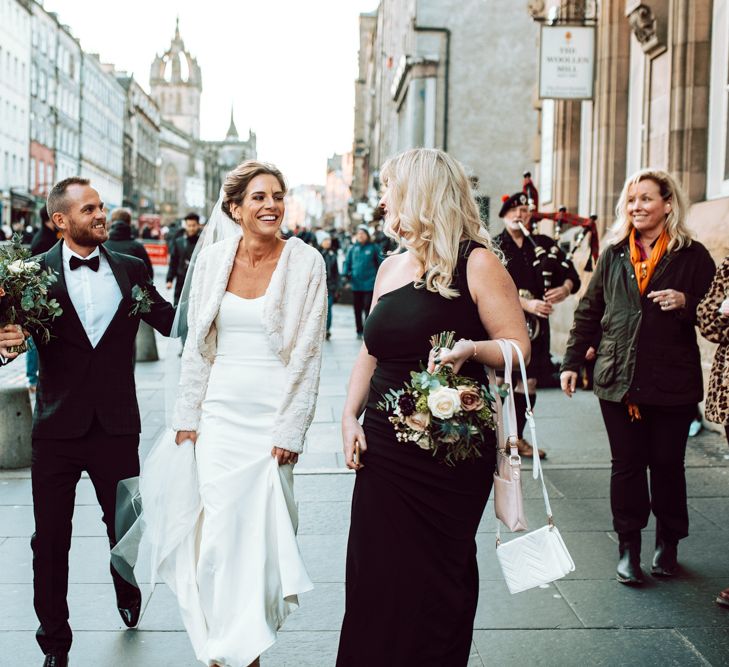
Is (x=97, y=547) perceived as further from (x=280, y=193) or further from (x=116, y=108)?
(x=116, y=108)

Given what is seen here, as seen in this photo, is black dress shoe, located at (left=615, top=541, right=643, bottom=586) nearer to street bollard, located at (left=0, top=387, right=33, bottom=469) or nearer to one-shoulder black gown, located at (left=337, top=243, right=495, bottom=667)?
one-shoulder black gown, located at (left=337, top=243, right=495, bottom=667)

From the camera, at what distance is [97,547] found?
5.94 meters

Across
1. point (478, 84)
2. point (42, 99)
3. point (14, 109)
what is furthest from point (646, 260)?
point (42, 99)

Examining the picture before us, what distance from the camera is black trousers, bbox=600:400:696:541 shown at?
5.38 metres

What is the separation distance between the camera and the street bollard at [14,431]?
8.02 meters

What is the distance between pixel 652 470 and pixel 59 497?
117 inches

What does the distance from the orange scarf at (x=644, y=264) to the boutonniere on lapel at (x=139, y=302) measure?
248 cm

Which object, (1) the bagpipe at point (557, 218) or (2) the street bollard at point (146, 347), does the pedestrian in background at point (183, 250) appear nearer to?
(2) the street bollard at point (146, 347)

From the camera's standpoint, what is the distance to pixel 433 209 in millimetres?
3533

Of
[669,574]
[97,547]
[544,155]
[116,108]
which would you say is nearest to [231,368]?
[97,547]

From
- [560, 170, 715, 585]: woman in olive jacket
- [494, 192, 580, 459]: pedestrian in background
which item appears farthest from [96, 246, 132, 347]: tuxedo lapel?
[494, 192, 580, 459]: pedestrian in background

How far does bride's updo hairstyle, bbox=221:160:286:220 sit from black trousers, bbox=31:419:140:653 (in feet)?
3.69

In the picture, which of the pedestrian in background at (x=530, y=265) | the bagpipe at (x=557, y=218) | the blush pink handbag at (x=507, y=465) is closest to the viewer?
the blush pink handbag at (x=507, y=465)

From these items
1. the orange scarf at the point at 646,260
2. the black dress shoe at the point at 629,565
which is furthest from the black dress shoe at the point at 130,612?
the orange scarf at the point at 646,260
